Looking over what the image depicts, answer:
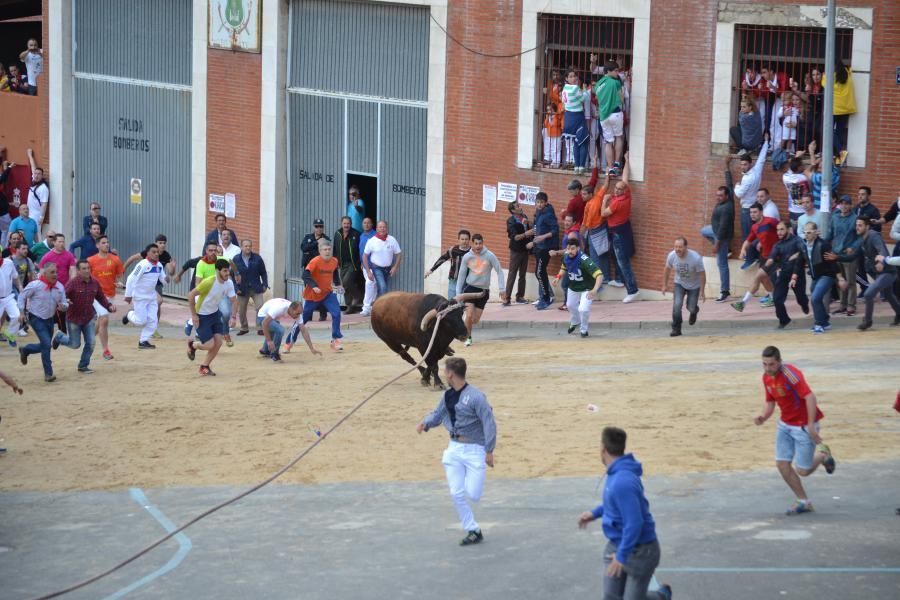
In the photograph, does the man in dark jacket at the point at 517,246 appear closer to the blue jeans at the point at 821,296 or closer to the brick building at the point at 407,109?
the brick building at the point at 407,109

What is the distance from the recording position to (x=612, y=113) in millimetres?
24562

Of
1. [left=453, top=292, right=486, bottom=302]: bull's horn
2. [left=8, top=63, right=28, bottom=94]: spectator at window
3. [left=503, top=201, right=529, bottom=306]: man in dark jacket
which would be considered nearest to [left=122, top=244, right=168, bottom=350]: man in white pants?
[left=453, top=292, right=486, bottom=302]: bull's horn

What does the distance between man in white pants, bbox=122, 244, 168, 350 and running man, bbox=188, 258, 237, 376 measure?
3016mm

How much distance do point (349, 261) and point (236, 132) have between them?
4.57 metres

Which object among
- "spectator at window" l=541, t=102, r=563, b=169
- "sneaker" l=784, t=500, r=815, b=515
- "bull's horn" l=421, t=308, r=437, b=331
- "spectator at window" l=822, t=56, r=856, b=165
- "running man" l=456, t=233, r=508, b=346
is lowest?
"sneaker" l=784, t=500, r=815, b=515

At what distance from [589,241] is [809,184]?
4.19 metres

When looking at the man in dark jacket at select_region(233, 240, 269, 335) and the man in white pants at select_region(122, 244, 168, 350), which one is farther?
the man in dark jacket at select_region(233, 240, 269, 335)

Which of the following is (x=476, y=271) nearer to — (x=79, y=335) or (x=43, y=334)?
(x=79, y=335)

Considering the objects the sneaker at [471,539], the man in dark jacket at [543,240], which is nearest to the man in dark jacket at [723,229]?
the man in dark jacket at [543,240]

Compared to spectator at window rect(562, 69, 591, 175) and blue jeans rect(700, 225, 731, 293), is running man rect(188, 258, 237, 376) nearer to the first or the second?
spectator at window rect(562, 69, 591, 175)

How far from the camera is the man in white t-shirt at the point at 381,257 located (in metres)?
27.0

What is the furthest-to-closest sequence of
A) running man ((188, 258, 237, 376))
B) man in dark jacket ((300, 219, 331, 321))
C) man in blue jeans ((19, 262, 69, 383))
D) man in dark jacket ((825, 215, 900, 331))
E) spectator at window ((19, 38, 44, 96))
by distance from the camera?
1. spectator at window ((19, 38, 44, 96))
2. man in dark jacket ((300, 219, 331, 321))
3. man in dark jacket ((825, 215, 900, 331))
4. running man ((188, 258, 237, 376))
5. man in blue jeans ((19, 262, 69, 383))

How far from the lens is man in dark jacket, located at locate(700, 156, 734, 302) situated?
2334 centimetres

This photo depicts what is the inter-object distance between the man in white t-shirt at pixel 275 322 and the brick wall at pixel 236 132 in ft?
28.8
